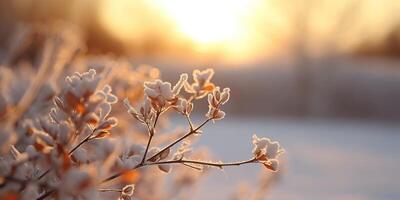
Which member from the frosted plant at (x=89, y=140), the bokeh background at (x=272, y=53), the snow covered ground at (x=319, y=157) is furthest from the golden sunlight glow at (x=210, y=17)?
the frosted plant at (x=89, y=140)

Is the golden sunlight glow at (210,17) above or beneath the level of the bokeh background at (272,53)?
above

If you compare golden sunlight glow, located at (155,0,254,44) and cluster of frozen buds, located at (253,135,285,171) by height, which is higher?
cluster of frozen buds, located at (253,135,285,171)

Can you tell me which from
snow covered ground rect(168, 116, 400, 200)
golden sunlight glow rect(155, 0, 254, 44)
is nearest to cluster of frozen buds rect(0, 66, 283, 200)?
A: snow covered ground rect(168, 116, 400, 200)

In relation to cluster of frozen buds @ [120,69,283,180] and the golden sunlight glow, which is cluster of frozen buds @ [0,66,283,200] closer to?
cluster of frozen buds @ [120,69,283,180]

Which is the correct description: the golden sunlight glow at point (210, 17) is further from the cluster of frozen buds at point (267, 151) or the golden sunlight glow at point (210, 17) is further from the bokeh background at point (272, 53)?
the cluster of frozen buds at point (267, 151)

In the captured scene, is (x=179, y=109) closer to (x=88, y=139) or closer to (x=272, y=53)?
(x=88, y=139)

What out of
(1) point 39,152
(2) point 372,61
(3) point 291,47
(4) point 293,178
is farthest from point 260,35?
(1) point 39,152

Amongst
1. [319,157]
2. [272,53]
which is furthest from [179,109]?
[272,53]
